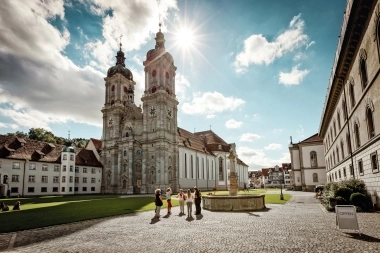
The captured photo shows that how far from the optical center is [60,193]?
5284 centimetres

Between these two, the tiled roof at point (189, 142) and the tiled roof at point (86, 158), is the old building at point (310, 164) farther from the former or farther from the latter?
the tiled roof at point (86, 158)

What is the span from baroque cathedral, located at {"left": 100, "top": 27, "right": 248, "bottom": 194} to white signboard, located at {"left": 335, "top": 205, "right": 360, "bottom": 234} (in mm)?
43444

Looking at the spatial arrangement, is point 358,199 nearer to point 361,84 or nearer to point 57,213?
point 361,84

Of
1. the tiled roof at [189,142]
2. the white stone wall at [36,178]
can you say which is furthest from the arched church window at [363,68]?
the white stone wall at [36,178]

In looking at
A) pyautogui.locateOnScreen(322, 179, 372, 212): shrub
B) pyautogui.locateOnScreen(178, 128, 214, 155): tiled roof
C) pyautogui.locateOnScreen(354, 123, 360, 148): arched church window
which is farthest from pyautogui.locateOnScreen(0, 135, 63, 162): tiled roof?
pyautogui.locateOnScreen(354, 123, 360, 148): arched church window

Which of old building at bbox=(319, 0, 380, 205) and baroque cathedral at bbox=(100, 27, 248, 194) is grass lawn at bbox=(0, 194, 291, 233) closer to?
old building at bbox=(319, 0, 380, 205)

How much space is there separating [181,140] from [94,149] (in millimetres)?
24016

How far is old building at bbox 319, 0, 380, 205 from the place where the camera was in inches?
545

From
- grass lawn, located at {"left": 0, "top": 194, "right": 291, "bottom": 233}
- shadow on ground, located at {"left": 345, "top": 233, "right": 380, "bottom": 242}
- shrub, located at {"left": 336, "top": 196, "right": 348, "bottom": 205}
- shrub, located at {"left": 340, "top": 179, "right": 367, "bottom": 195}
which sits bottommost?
grass lawn, located at {"left": 0, "top": 194, "right": 291, "bottom": 233}

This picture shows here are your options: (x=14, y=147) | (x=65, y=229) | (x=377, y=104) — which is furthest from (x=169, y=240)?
(x=14, y=147)

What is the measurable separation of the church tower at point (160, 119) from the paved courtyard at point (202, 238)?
131 ft

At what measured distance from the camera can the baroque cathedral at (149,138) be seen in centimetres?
5406

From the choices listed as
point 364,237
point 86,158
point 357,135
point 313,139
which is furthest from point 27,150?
point 313,139

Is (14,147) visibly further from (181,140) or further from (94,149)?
(181,140)
